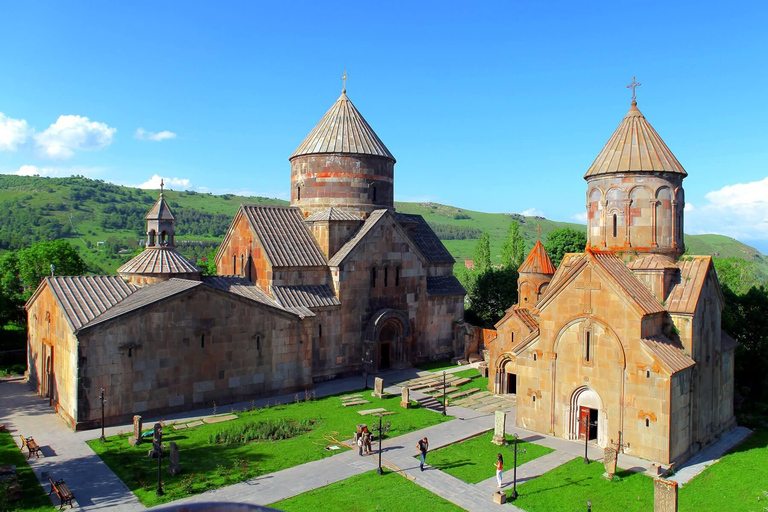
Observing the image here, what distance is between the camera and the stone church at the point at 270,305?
1920 cm

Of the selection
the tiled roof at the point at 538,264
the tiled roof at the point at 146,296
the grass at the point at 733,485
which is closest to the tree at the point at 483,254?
the tiled roof at the point at 538,264

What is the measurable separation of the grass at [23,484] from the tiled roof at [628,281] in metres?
16.5

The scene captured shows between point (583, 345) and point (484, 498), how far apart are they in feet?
20.4

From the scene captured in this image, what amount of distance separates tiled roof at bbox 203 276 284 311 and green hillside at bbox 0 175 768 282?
58.4 metres

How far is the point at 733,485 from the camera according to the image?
15.2 metres

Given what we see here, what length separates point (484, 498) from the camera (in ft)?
46.1

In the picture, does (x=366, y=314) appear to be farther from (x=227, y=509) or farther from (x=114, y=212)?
(x=114, y=212)

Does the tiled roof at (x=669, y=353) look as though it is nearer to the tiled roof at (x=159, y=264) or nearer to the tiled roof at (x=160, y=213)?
the tiled roof at (x=159, y=264)

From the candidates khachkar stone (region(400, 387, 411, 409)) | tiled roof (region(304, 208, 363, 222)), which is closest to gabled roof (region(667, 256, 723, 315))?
khachkar stone (region(400, 387, 411, 409))

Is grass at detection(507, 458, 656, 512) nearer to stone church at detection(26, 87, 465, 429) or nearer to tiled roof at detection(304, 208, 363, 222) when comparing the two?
stone church at detection(26, 87, 465, 429)

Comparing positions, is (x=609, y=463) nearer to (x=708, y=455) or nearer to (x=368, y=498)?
(x=708, y=455)

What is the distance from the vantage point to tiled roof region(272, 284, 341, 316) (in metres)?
24.1

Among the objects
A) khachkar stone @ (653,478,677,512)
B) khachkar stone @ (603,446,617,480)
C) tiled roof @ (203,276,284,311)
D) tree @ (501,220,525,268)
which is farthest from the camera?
tree @ (501,220,525,268)

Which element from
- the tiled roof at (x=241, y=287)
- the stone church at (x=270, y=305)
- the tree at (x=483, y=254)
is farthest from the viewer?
the tree at (x=483, y=254)
